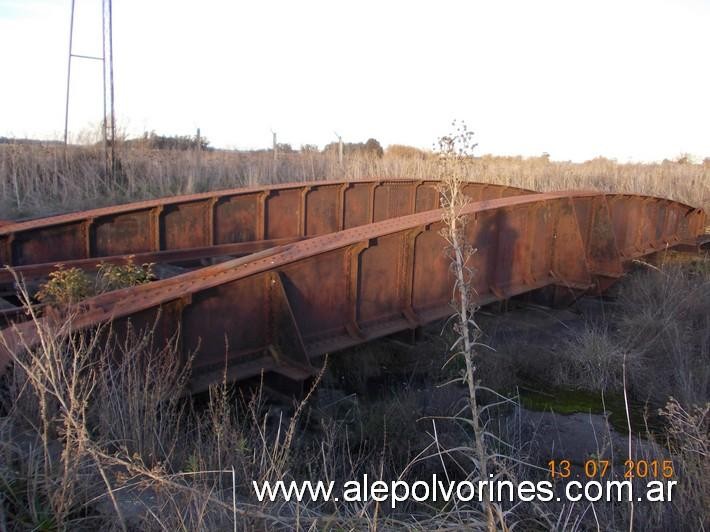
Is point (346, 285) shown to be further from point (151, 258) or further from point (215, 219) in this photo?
point (215, 219)

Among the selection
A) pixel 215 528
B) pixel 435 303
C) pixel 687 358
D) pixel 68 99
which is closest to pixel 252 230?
pixel 435 303

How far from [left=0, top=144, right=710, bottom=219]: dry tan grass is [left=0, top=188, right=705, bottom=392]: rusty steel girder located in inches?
133

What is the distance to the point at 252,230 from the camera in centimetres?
844

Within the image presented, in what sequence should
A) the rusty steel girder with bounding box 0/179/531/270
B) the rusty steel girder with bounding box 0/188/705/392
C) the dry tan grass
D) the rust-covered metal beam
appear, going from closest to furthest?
the rusty steel girder with bounding box 0/188/705/392 → the rust-covered metal beam → the rusty steel girder with bounding box 0/179/531/270 → the dry tan grass

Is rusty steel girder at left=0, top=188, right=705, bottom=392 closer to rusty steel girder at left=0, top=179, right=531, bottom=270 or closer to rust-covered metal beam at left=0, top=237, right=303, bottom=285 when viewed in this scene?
rusty steel girder at left=0, top=179, right=531, bottom=270

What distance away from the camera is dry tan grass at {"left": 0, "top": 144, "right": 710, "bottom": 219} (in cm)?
1180

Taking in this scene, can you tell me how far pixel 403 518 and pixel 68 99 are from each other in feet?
47.9

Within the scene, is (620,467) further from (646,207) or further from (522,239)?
(646,207)

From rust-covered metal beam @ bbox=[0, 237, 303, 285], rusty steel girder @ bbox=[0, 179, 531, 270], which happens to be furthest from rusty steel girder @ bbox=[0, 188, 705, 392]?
rust-covered metal beam @ bbox=[0, 237, 303, 285]

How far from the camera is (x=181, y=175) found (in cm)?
1377

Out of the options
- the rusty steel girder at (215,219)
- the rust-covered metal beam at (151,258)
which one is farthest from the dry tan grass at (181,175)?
the rust-covered metal beam at (151,258)

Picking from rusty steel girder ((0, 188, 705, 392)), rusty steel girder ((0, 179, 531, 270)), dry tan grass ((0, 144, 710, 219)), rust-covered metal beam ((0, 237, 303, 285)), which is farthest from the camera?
dry tan grass ((0, 144, 710, 219))

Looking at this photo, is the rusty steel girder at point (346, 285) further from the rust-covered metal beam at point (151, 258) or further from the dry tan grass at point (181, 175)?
the dry tan grass at point (181, 175)

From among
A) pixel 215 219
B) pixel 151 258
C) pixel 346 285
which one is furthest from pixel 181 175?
pixel 346 285
